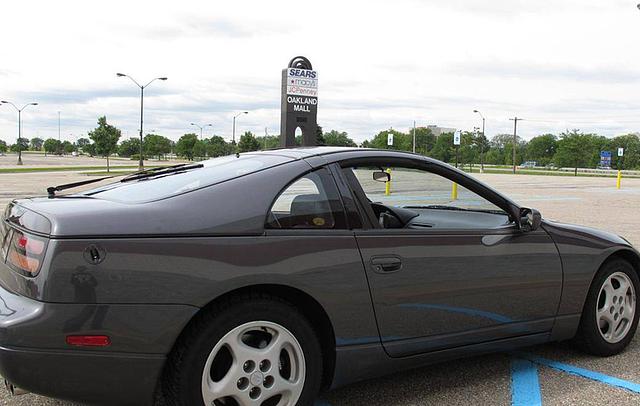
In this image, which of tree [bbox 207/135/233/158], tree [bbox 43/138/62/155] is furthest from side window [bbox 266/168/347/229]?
tree [bbox 43/138/62/155]

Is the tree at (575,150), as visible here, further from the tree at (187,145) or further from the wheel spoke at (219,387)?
the wheel spoke at (219,387)

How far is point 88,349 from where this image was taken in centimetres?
233

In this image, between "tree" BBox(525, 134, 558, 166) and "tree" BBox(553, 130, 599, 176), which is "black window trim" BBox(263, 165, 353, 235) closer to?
"tree" BBox(553, 130, 599, 176)

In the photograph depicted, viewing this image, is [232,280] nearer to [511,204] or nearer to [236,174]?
[236,174]

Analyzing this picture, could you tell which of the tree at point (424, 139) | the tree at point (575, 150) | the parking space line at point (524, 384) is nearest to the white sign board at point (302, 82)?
the parking space line at point (524, 384)

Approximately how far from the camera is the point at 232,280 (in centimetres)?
251

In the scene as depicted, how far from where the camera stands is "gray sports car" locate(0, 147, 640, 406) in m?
2.35

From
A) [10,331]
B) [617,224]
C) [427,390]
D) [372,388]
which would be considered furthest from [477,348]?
[617,224]

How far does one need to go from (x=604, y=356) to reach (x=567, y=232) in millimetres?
937

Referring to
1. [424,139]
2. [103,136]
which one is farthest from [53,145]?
[103,136]

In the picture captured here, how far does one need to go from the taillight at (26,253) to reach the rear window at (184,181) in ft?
1.56

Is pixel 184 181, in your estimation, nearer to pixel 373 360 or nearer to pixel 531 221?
pixel 373 360

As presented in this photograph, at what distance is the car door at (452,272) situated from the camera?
2977 mm

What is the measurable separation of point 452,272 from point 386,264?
453 mm
